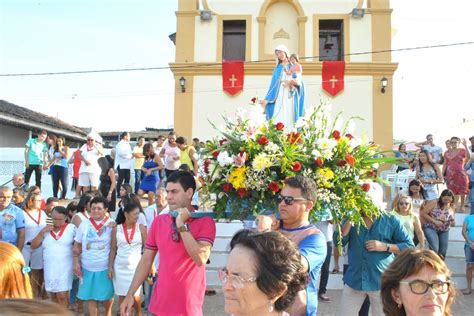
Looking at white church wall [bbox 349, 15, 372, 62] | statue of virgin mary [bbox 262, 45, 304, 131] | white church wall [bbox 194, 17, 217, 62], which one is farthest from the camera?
white church wall [bbox 194, 17, 217, 62]

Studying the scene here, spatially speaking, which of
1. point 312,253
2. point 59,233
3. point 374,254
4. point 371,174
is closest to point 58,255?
point 59,233

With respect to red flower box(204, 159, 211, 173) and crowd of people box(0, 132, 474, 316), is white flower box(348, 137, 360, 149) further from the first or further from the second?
red flower box(204, 159, 211, 173)

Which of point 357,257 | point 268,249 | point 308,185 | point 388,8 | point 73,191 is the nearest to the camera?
point 268,249

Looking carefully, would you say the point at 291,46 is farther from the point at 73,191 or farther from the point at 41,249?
the point at 41,249

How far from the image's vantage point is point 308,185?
3.37 meters

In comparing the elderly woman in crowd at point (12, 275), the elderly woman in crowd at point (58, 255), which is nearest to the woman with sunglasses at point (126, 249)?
the elderly woman in crowd at point (58, 255)

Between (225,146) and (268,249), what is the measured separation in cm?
197

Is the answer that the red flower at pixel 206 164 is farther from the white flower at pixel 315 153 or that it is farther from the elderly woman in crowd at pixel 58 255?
the elderly woman in crowd at pixel 58 255

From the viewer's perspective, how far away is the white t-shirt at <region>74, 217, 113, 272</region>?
6.31 m

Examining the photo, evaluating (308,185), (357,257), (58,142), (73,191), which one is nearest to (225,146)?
(308,185)

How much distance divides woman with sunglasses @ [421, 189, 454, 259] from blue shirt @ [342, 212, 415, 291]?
3.60 metres

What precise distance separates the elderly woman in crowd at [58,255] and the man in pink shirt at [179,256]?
3.04 m

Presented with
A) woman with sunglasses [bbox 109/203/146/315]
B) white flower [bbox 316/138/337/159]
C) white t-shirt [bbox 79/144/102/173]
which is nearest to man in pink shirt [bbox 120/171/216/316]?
white flower [bbox 316/138/337/159]

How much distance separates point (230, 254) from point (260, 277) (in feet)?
0.62
